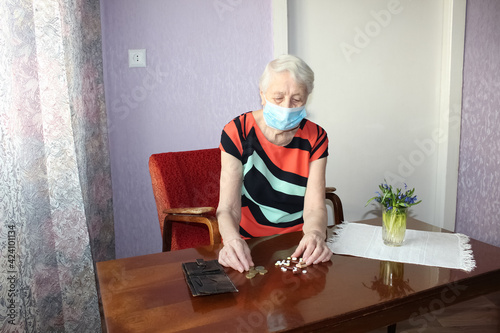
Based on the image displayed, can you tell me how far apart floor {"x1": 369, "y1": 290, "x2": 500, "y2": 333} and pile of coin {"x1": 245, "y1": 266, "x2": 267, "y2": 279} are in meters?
1.22

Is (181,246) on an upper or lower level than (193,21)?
lower

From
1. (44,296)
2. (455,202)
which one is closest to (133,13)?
(44,296)

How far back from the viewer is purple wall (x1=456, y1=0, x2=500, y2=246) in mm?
2828

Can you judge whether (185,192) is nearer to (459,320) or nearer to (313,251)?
(313,251)

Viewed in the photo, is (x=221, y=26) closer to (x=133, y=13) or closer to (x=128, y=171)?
(x=133, y=13)

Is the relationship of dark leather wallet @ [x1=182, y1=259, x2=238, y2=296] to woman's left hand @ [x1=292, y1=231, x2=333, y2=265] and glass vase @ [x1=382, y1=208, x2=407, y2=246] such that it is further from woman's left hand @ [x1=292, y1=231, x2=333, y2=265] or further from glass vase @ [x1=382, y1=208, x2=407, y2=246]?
glass vase @ [x1=382, y1=208, x2=407, y2=246]

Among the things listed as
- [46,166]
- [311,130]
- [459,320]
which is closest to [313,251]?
[311,130]

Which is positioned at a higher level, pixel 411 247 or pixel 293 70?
pixel 293 70

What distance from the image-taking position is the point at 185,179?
2057 millimetres

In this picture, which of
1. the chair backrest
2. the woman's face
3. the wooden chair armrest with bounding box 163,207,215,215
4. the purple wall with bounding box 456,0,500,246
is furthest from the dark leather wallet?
the purple wall with bounding box 456,0,500,246

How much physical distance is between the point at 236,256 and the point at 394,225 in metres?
0.53

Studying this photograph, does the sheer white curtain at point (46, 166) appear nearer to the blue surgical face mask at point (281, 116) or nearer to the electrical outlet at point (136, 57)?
the electrical outlet at point (136, 57)

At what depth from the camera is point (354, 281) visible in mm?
1134

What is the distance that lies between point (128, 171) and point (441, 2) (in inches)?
97.2
